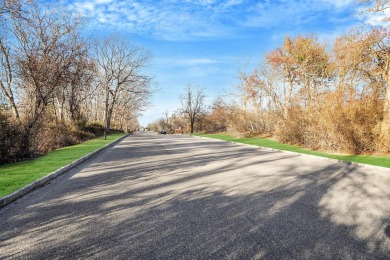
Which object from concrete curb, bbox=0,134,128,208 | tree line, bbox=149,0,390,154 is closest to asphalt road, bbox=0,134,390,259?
concrete curb, bbox=0,134,128,208

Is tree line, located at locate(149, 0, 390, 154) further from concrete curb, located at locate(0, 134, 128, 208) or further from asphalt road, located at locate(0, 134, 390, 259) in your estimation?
concrete curb, located at locate(0, 134, 128, 208)

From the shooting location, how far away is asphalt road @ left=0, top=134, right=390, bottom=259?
125 inches

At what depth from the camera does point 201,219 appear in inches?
166

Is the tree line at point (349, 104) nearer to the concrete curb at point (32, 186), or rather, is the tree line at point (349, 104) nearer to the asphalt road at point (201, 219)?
the asphalt road at point (201, 219)

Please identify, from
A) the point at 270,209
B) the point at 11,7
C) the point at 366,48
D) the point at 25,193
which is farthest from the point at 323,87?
the point at 11,7

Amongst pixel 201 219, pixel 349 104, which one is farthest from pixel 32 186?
pixel 349 104

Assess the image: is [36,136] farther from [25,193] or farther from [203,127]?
[203,127]

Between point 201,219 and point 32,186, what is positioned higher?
point 32,186

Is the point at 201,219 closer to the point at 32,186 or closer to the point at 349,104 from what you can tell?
the point at 32,186

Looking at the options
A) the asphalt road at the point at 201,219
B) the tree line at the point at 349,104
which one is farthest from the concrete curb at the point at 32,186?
the tree line at the point at 349,104

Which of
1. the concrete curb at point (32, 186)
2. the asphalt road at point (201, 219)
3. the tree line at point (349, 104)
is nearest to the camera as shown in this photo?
the asphalt road at point (201, 219)

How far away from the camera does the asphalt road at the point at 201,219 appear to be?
3.19m

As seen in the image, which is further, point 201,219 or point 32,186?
point 32,186

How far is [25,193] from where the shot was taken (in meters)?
6.26
